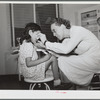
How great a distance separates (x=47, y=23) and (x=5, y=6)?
0.53 m

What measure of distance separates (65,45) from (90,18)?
45cm

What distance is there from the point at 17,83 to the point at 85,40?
940mm

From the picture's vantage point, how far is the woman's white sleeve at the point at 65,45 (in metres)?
2.33

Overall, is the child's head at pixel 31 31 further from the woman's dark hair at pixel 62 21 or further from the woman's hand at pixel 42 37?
the woman's dark hair at pixel 62 21

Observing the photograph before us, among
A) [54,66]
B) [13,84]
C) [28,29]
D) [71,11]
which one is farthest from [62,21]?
[13,84]

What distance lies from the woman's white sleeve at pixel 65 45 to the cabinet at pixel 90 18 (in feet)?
0.62

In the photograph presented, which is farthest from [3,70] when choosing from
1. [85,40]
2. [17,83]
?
[85,40]

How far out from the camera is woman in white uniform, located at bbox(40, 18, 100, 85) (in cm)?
232

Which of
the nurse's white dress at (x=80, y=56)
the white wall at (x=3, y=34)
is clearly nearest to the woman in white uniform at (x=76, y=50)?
the nurse's white dress at (x=80, y=56)

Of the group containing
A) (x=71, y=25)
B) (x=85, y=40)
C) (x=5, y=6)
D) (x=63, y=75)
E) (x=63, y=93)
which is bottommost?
(x=63, y=93)

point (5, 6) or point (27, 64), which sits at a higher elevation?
point (5, 6)

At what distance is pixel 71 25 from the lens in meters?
2.34

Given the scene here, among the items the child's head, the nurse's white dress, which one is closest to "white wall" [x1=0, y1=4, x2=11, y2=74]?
the child's head

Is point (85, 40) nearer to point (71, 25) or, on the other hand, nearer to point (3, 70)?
point (71, 25)
